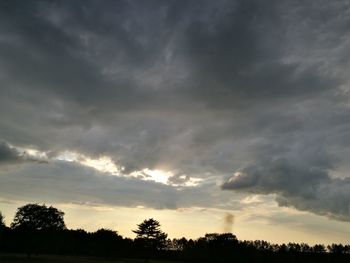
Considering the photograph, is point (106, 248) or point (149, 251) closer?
point (149, 251)

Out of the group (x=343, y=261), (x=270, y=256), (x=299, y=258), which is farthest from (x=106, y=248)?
(x=343, y=261)

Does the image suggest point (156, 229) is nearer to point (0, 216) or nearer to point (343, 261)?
point (0, 216)

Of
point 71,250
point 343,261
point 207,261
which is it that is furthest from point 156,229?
point 343,261

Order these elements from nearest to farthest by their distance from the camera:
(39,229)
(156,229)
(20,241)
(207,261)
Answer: (20,241), (156,229), (39,229), (207,261)

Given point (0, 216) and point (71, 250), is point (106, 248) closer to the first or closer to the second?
point (71, 250)

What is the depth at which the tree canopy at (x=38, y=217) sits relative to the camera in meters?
144

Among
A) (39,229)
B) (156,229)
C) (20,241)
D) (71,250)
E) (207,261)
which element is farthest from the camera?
(71,250)

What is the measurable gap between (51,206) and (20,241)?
3460 cm

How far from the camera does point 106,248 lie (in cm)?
15788

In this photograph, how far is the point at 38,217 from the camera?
14588cm

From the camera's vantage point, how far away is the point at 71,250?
17288cm

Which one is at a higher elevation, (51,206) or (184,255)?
(51,206)

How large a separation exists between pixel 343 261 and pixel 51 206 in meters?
121

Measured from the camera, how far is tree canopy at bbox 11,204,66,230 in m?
144
